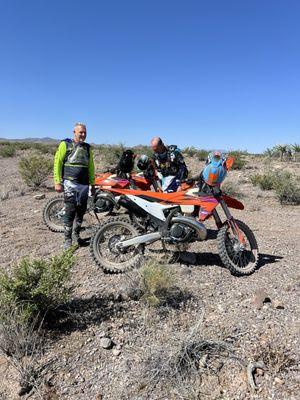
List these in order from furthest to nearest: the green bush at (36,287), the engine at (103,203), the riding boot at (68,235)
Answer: the engine at (103,203)
the riding boot at (68,235)
the green bush at (36,287)

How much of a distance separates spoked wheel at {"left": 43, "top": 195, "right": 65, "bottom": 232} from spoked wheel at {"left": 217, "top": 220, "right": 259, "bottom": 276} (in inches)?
123

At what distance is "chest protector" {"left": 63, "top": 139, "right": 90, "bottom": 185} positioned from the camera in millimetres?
5543

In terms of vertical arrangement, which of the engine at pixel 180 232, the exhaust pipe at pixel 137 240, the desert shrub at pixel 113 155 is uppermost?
the desert shrub at pixel 113 155

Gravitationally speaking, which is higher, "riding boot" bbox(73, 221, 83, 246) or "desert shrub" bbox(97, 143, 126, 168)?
"desert shrub" bbox(97, 143, 126, 168)

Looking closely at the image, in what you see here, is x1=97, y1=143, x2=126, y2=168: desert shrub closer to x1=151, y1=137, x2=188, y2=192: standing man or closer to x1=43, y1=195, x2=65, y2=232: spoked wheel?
x1=43, y1=195, x2=65, y2=232: spoked wheel

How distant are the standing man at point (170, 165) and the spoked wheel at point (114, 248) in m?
1.73

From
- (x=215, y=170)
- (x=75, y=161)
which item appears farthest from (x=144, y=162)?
(x=215, y=170)

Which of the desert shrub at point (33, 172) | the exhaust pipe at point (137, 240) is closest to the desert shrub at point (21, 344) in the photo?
the exhaust pipe at point (137, 240)

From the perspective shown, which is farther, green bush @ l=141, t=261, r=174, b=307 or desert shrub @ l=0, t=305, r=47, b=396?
green bush @ l=141, t=261, r=174, b=307

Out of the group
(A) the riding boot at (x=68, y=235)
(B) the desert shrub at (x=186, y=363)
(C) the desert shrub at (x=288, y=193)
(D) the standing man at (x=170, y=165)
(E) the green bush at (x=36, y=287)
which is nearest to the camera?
(B) the desert shrub at (x=186, y=363)

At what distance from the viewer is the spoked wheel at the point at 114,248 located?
4887 mm

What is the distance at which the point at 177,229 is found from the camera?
4.87 metres

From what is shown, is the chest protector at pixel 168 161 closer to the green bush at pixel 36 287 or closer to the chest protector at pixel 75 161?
the chest protector at pixel 75 161

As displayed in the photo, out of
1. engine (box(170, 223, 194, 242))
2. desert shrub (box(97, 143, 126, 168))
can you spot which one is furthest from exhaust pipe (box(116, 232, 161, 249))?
desert shrub (box(97, 143, 126, 168))
